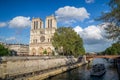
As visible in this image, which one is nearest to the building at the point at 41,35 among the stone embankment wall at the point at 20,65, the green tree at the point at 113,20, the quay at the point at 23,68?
the stone embankment wall at the point at 20,65

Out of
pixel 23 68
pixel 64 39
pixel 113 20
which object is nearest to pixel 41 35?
pixel 64 39

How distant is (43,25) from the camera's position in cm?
11044

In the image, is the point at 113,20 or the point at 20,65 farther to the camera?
the point at 20,65

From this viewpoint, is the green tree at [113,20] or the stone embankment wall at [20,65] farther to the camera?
the stone embankment wall at [20,65]

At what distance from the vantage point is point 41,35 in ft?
340

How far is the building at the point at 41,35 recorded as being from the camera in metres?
99.2

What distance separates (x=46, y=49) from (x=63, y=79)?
64146 mm

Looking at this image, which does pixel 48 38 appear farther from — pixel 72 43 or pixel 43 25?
pixel 72 43

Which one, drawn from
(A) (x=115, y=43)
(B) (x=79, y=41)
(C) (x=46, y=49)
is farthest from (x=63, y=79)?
(C) (x=46, y=49)

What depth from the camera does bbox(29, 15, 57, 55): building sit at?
99.2 meters

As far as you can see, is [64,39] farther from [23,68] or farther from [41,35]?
[41,35]

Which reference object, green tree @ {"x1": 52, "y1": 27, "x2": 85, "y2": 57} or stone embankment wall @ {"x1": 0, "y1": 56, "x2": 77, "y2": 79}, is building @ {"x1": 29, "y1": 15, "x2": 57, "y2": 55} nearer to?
green tree @ {"x1": 52, "y1": 27, "x2": 85, "y2": 57}

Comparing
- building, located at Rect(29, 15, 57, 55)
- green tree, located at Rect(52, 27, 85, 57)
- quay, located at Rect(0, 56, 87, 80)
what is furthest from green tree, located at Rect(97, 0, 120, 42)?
building, located at Rect(29, 15, 57, 55)

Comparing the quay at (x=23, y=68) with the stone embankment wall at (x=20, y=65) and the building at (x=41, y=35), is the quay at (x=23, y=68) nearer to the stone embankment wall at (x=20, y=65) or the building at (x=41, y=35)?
the stone embankment wall at (x=20, y=65)
